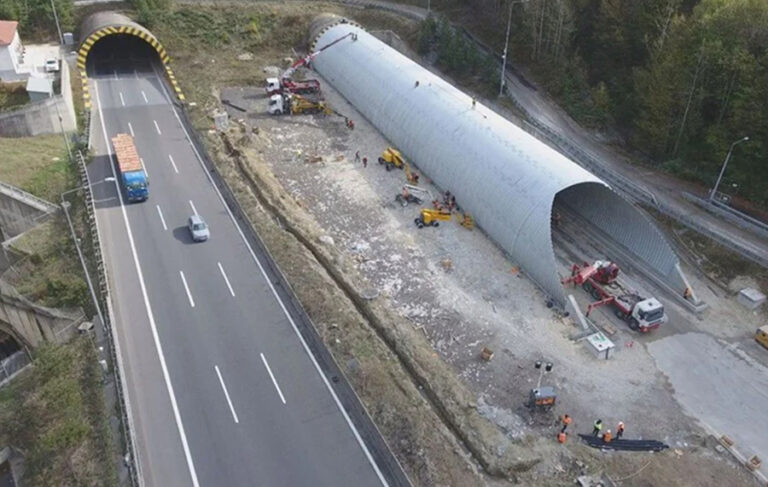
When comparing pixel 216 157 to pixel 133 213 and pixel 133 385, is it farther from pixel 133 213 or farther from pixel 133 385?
pixel 133 385

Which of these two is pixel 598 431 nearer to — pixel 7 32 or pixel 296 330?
pixel 296 330

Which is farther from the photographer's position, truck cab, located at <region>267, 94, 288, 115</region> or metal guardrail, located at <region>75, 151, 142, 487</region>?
truck cab, located at <region>267, 94, 288, 115</region>

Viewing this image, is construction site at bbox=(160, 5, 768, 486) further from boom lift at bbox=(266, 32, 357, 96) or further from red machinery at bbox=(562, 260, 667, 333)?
boom lift at bbox=(266, 32, 357, 96)

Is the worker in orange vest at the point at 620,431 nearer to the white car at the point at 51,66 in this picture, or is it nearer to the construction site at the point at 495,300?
the construction site at the point at 495,300

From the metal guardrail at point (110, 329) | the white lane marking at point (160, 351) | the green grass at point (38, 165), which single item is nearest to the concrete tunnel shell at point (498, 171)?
the white lane marking at point (160, 351)

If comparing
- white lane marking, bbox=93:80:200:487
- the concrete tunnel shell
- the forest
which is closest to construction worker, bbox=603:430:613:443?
the concrete tunnel shell

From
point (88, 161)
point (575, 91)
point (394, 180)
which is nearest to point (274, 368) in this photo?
point (394, 180)

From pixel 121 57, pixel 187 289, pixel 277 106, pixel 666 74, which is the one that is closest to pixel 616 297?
pixel 666 74
